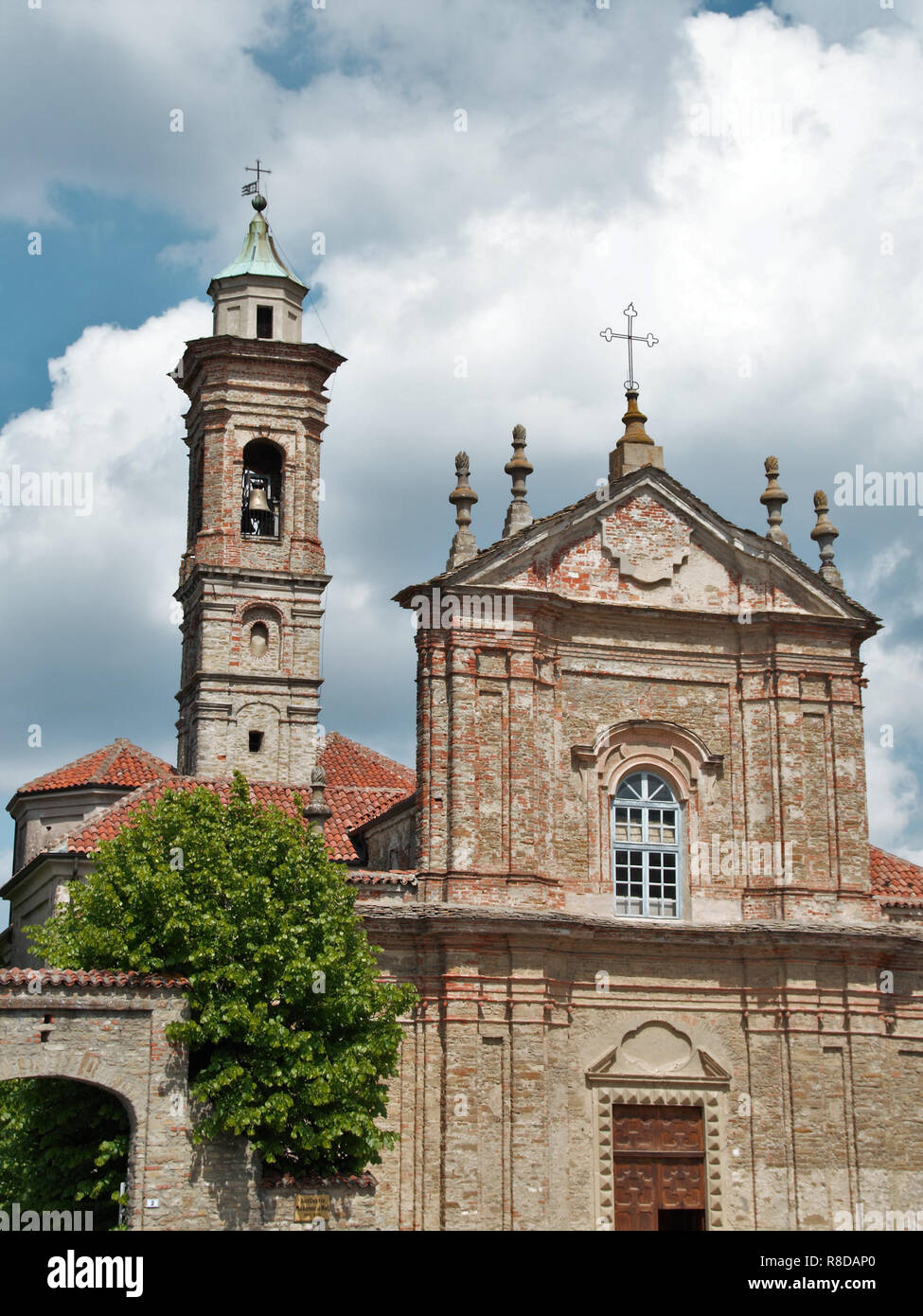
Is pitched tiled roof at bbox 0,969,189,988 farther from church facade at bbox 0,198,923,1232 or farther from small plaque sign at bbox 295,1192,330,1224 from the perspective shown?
church facade at bbox 0,198,923,1232

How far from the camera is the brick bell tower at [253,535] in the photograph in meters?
38.1

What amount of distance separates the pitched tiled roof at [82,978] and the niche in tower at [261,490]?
18816 millimetres

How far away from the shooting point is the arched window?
28.1 metres

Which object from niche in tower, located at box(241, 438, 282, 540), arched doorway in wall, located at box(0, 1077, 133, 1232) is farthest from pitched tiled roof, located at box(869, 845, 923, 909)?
niche in tower, located at box(241, 438, 282, 540)

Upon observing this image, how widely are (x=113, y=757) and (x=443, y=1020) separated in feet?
54.4

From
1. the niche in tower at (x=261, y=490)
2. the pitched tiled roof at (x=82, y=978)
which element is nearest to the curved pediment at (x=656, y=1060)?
the pitched tiled roof at (x=82, y=978)

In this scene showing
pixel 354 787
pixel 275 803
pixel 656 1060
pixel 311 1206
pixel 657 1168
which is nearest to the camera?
pixel 311 1206

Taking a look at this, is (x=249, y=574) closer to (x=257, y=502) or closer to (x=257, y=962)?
(x=257, y=502)

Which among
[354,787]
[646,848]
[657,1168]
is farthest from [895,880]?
[354,787]

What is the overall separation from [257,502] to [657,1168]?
1939 cm

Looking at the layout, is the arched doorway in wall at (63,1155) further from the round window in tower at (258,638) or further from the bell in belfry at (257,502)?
the bell in belfry at (257,502)

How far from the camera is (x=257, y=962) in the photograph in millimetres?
22453
